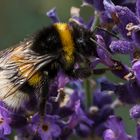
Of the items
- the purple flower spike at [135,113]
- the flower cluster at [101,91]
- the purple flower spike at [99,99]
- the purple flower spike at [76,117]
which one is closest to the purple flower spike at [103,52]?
the flower cluster at [101,91]

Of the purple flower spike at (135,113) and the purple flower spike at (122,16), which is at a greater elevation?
the purple flower spike at (122,16)

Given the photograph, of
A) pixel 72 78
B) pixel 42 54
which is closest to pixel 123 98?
pixel 72 78

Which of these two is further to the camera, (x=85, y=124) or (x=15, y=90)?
(x=85, y=124)

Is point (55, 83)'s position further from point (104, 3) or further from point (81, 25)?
point (104, 3)

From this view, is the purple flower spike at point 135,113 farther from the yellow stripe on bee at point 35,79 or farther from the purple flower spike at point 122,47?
the yellow stripe on bee at point 35,79

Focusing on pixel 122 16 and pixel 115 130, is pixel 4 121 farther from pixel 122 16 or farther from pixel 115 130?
pixel 122 16

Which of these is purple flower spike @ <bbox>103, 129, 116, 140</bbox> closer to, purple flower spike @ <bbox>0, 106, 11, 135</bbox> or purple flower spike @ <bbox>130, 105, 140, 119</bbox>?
purple flower spike @ <bbox>130, 105, 140, 119</bbox>
